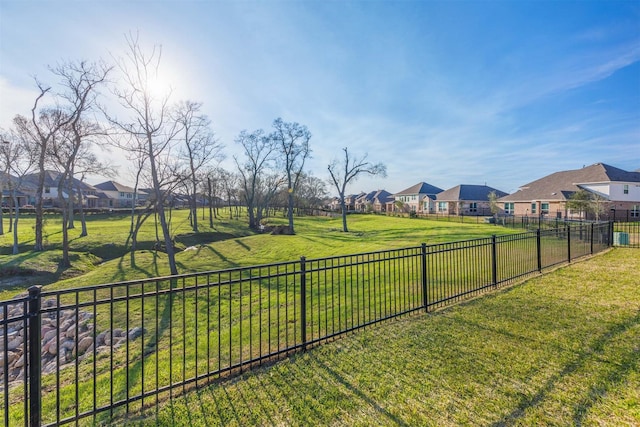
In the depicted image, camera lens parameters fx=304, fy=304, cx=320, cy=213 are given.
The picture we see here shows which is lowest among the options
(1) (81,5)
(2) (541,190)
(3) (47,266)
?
(3) (47,266)

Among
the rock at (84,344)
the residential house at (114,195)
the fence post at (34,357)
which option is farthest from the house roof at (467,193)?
the residential house at (114,195)

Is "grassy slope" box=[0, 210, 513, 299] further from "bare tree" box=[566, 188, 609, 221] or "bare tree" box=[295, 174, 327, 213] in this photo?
"bare tree" box=[295, 174, 327, 213]

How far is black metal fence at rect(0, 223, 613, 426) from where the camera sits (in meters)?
2.70

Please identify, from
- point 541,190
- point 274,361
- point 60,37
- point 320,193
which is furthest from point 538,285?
point 320,193

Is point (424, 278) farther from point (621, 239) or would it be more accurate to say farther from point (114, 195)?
point (114, 195)

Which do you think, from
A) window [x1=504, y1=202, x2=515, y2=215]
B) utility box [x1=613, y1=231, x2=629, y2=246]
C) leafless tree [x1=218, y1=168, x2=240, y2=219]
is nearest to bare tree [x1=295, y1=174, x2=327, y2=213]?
leafless tree [x1=218, y1=168, x2=240, y2=219]

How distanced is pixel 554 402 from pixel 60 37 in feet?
43.1

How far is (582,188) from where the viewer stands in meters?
32.9

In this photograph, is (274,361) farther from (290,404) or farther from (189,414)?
(189,414)

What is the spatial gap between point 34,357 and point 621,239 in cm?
1896

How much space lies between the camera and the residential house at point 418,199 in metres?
55.7

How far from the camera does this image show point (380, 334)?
4.48m

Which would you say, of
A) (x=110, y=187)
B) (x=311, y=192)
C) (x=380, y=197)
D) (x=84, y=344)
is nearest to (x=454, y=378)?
(x=84, y=344)

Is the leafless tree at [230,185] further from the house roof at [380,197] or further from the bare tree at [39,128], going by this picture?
the house roof at [380,197]
